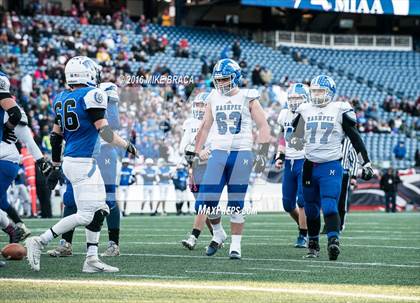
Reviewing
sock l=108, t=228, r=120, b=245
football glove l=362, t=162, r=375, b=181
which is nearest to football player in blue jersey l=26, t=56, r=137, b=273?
sock l=108, t=228, r=120, b=245

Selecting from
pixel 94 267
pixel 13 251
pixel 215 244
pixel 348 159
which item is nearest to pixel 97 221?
pixel 94 267

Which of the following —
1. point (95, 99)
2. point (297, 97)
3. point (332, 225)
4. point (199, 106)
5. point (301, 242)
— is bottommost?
point (301, 242)

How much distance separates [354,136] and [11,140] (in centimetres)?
332

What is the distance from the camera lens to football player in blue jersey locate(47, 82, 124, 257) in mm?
9508

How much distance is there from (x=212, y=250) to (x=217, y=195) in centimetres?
54

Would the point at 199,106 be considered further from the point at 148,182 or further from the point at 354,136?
the point at 148,182

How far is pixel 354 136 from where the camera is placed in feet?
31.4

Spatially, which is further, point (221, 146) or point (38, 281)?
point (221, 146)

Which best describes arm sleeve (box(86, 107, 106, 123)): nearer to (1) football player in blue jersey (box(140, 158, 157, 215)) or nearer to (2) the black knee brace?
(2) the black knee brace

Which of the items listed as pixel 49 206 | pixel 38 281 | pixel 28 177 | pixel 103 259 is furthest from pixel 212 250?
pixel 28 177

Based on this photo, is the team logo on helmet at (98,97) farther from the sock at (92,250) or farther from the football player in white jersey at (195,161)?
the football player in white jersey at (195,161)

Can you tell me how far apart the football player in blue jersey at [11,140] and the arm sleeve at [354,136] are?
290cm

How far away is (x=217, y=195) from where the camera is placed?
9.80 metres

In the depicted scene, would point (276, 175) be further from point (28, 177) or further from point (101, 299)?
point (101, 299)
